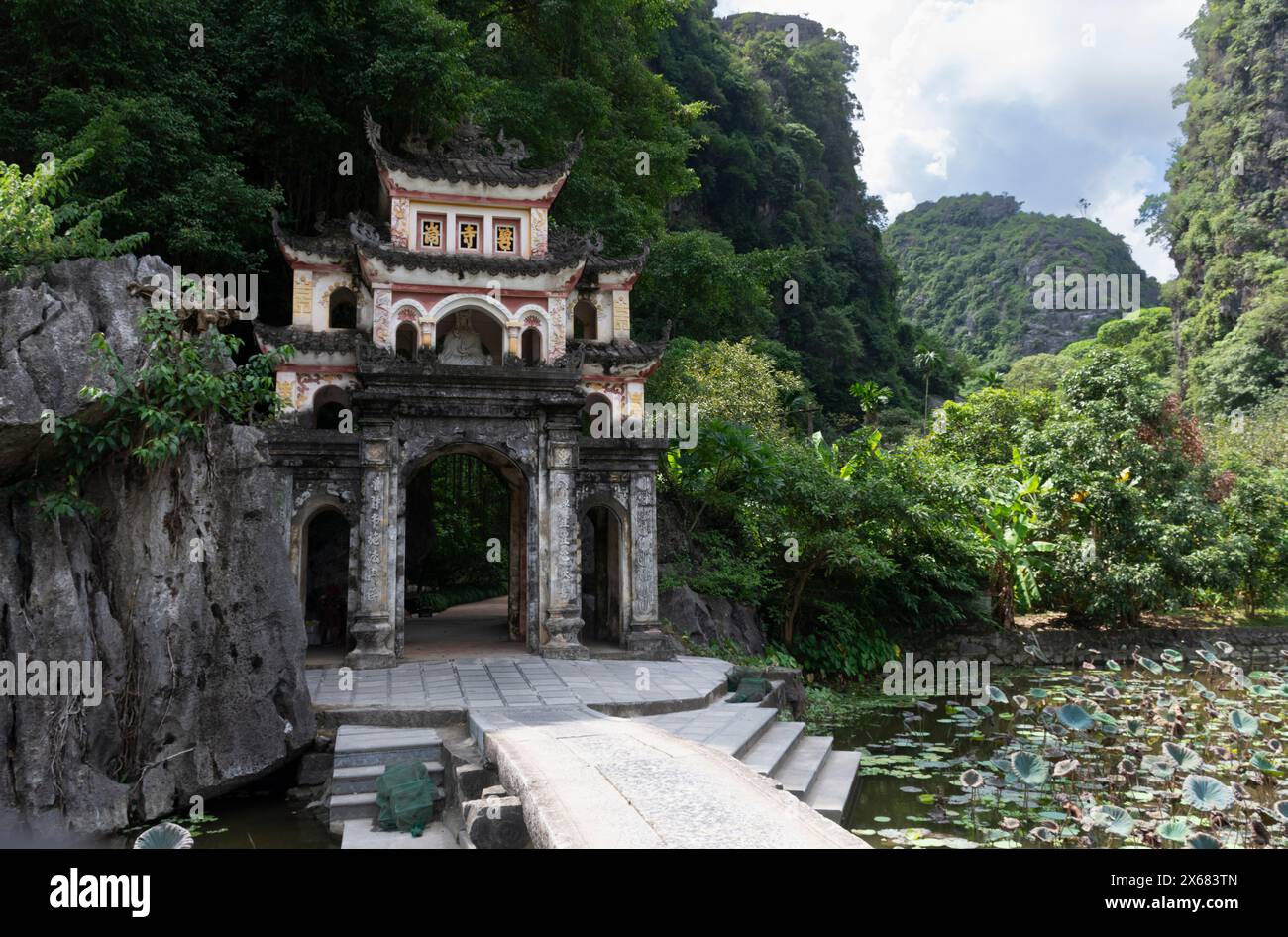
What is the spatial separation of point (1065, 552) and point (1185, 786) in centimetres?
1470

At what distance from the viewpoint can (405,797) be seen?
6.94m

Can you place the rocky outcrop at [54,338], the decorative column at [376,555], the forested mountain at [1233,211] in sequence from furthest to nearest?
1. the forested mountain at [1233,211]
2. the decorative column at [376,555]
3. the rocky outcrop at [54,338]

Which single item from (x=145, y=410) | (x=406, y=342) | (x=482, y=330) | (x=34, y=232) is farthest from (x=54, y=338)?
(x=482, y=330)

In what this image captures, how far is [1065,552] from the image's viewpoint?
20500mm

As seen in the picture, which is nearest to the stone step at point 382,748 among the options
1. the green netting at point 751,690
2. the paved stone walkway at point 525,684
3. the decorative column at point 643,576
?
the paved stone walkway at point 525,684

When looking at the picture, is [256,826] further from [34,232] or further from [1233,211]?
[1233,211]

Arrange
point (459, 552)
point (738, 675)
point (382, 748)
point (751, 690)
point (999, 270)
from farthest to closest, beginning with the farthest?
point (999, 270), point (459, 552), point (738, 675), point (751, 690), point (382, 748)

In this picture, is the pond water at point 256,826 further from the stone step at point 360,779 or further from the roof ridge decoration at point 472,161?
the roof ridge decoration at point 472,161

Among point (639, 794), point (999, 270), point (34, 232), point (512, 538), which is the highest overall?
point (999, 270)

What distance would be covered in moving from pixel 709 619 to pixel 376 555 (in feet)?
21.3

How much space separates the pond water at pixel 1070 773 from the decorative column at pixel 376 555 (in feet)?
19.8

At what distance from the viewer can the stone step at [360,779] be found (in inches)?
295

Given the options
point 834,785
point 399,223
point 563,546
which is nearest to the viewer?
point 834,785
